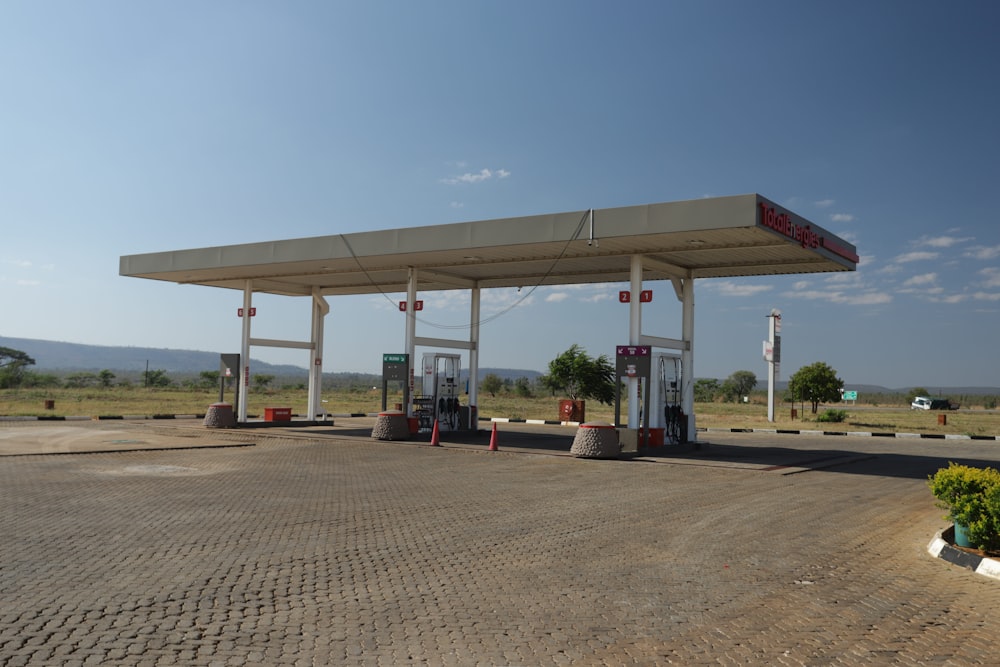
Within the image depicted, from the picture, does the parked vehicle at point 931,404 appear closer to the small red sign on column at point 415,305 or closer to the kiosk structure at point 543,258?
the kiosk structure at point 543,258

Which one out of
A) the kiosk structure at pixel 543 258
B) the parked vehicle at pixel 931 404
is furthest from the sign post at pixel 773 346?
the parked vehicle at pixel 931 404

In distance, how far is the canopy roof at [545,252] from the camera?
58.4 feet

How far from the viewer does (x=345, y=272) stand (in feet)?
90.1

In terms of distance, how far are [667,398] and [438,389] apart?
8102mm

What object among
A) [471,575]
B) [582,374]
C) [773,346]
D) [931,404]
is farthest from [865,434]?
[931,404]

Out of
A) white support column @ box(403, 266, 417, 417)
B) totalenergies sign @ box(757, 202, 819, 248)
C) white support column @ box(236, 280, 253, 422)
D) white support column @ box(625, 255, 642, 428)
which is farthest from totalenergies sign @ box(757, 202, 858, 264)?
white support column @ box(236, 280, 253, 422)

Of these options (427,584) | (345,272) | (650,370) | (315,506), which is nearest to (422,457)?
(650,370)

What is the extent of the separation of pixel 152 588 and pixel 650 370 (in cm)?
1505

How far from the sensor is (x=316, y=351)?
107 feet

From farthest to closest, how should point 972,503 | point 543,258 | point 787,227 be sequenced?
point 543,258
point 787,227
point 972,503

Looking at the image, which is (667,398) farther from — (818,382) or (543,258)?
(818,382)

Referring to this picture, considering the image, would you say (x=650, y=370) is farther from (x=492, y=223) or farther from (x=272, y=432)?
(x=272, y=432)

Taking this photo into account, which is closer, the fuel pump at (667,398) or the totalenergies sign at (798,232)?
the totalenergies sign at (798,232)

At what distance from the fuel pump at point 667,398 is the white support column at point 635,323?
705 mm
